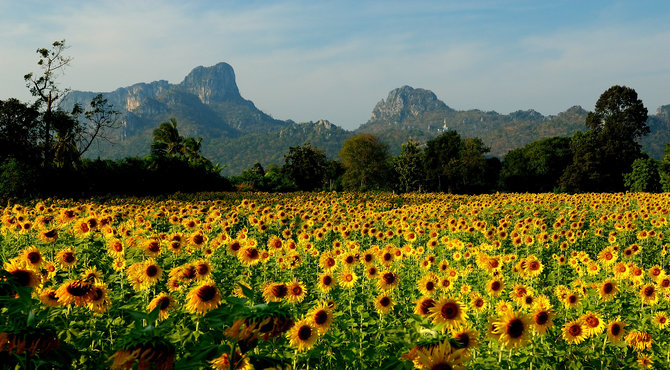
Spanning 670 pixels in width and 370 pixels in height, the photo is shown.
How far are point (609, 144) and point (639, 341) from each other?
2404 inches

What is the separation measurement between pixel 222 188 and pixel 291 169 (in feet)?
75.2

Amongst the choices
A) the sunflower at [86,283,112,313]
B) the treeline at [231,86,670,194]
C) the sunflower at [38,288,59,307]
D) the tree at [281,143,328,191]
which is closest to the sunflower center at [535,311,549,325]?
the sunflower at [86,283,112,313]

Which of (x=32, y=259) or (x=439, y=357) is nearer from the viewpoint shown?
(x=439, y=357)

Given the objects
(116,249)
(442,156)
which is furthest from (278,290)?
(442,156)

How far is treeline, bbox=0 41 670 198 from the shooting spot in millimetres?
31312

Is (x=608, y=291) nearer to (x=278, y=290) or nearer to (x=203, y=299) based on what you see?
(x=278, y=290)

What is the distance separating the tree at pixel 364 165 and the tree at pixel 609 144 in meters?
29.1

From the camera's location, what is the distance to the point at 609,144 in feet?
183

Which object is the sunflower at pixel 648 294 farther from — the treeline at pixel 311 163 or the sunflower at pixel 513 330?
the treeline at pixel 311 163

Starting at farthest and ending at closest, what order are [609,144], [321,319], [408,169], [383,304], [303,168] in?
[408,169] < [303,168] < [609,144] < [383,304] < [321,319]

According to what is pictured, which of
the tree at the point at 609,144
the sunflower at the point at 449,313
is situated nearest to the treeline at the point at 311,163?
the tree at the point at 609,144

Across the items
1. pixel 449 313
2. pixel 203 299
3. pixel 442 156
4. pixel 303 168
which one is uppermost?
pixel 442 156

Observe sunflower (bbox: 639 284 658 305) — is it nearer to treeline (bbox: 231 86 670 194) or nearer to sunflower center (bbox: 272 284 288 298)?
sunflower center (bbox: 272 284 288 298)

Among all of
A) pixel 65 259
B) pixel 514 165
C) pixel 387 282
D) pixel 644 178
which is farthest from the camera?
pixel 514 165
